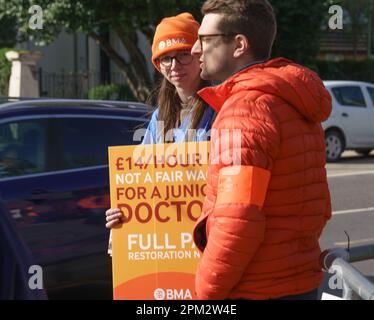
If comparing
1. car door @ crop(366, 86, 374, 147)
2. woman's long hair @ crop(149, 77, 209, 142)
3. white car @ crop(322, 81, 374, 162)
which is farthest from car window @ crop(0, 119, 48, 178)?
car door @ crop(366, 86, 374, 147)

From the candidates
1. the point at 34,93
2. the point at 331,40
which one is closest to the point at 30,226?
the point at 34,93

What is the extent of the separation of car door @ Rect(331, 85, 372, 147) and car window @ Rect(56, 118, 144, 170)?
11.2 m

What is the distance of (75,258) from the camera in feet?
17.6

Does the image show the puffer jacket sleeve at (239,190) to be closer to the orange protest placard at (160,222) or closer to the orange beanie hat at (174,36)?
the orange protest placard at (160,222)

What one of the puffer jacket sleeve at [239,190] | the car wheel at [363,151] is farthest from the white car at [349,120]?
the puffer jacket sleeve at [239,190]

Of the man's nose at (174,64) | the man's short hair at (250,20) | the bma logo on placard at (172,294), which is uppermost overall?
the man's nose at (174,64)

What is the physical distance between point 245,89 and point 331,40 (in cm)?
3629

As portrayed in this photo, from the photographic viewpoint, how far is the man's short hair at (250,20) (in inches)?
96.8

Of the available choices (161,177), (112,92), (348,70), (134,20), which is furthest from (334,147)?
(161,177)

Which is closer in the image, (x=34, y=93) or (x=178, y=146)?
(x=178, y=146)

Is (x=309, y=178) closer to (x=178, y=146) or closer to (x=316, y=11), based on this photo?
(x=178, y=146)

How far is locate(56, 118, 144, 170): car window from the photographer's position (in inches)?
223

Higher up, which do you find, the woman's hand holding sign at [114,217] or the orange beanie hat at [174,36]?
the orange beanie hat at [174,36]

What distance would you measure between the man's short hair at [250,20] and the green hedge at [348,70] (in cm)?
2431
